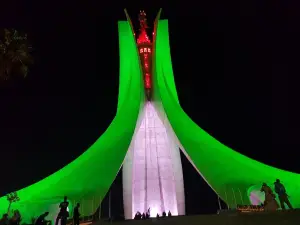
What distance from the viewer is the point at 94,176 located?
9883 millimetres

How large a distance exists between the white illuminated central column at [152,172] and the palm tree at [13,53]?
6163 millimetres

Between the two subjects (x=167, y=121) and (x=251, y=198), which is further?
(x=167, y=121)

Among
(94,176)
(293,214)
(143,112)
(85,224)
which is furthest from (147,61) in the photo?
(293,214)

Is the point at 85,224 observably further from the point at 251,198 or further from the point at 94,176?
the point at 251,198

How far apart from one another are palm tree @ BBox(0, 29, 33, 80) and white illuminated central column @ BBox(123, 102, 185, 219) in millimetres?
6163

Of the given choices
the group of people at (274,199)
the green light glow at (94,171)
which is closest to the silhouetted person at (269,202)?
the group of people at (274,199)

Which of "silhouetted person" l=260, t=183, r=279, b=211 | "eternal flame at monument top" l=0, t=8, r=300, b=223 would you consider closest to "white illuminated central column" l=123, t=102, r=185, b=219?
"eternal flame at monument top" l=0, t=8, r=300, b=223

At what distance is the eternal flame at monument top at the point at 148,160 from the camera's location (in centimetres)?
955

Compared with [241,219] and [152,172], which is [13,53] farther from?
[152,172]

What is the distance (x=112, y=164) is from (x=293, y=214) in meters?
5.41

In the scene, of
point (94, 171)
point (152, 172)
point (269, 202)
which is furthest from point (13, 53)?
point (152, 172)

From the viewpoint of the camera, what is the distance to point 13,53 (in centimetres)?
649

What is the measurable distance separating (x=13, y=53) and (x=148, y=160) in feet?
24.3

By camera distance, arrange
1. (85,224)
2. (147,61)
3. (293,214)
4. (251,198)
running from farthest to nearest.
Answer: (147,61)
(251,198)
(85,224)
(293,214)
